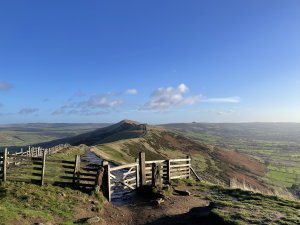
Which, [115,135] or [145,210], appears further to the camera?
[115,135]

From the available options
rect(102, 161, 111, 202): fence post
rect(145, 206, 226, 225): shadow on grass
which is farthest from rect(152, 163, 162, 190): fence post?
rect(145, 206, 226, 225): shadow on grass

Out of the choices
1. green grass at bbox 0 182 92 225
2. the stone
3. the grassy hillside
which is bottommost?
the grassy hillside

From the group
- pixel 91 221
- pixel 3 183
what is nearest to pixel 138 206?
pixel 91 221

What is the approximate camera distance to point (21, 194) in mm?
19359

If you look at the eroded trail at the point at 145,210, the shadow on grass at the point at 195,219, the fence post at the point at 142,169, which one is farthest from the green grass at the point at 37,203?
the fence post at the point at 142,169

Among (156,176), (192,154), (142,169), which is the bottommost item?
(192,154)

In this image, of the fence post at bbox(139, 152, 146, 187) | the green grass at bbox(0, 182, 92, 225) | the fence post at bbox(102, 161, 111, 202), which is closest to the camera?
the green grass at bbox(0, 182, 92, 225)

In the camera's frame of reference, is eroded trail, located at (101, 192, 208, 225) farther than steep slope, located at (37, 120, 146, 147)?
No

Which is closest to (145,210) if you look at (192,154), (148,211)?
(148,211)

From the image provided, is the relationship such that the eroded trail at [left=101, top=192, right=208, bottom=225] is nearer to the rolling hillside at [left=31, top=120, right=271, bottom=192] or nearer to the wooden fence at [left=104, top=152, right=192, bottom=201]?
the wooden fence at [left=104, top=152, right=192, bottom=201]

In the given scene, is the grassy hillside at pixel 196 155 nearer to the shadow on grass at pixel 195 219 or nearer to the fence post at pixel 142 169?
the fence post at pixel 142 169

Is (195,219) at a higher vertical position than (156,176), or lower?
lower

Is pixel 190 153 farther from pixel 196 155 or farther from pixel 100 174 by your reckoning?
pixel 100 174

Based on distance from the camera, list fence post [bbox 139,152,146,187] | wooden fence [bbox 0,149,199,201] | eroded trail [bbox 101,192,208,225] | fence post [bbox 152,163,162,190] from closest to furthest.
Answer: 1. eroded trail [bbox 101,192,208,225]
2. wooden fence [bbox 0,149,199,201]
3. fence post [bbox 152,163,162,190]
4. fence post [bbox 139,152,146,187]
